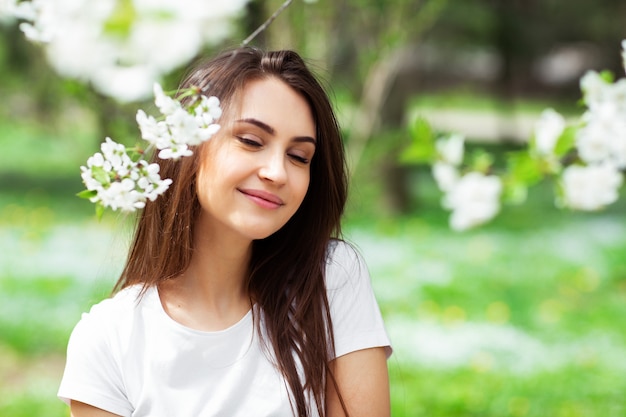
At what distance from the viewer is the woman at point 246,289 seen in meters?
1.45

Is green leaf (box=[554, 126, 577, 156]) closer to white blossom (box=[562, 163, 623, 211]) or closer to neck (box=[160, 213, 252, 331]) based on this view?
white blossom (box=[562, 163, 623, 211])

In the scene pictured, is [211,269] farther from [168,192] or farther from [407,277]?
[407,277]

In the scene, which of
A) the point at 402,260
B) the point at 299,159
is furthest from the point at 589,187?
the point at 402,260

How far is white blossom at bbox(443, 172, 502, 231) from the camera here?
2.07m

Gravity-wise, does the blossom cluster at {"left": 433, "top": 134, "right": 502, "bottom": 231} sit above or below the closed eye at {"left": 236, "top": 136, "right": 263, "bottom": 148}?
above

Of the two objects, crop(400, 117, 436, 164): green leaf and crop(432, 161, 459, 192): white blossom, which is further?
crop(432, 161, 459, 192): white blossom

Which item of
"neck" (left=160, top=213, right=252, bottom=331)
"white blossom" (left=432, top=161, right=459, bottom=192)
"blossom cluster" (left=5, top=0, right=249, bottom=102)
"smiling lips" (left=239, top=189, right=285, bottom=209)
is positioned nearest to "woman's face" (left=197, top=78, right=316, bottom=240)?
"smiling lips" (left=239, top=189, right=285, bottom=209)

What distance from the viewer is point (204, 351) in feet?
5.14

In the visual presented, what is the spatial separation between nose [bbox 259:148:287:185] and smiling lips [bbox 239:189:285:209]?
0.03 meters

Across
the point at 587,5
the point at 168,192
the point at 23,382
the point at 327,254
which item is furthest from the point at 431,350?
the point at 587,5

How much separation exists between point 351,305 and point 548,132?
0.57 m

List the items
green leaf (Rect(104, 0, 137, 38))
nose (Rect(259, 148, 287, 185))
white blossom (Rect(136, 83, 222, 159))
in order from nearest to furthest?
white blossom (Rect(136, 83, 222, 159)) < nose (Rect(259, 148, 287, 185)) < green leaf (Rect(104, 0, 137, 38))

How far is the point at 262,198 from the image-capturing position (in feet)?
4.70

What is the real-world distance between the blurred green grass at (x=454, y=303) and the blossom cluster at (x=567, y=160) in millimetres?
692
